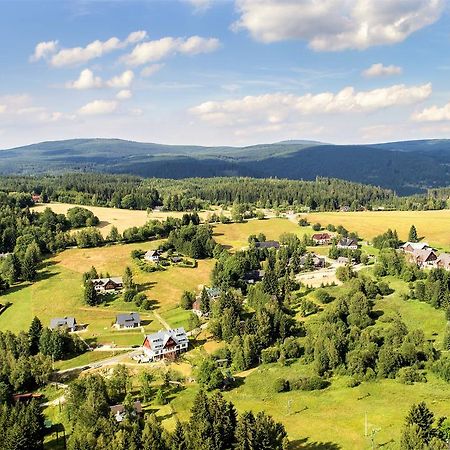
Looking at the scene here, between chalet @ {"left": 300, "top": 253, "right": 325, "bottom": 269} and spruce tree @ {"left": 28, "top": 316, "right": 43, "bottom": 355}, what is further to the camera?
chalet @ {"left": 300, "top": 253, "right": 325, "bottom": 269}

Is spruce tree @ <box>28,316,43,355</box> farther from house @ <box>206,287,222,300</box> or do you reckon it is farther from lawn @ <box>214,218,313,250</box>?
lawn @ <box>214,218,313,250</box>

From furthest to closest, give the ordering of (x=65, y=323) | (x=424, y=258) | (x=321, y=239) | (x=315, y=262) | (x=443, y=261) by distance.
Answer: (x=321, y=239) → (x=315, y=262) → (x=424, y=258) → (x=443, y=261) → (x=65, y=323)

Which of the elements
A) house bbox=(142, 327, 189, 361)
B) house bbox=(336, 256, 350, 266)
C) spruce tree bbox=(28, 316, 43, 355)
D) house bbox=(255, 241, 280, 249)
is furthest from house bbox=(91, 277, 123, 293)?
house bbox=(336, 256, 350, 266)

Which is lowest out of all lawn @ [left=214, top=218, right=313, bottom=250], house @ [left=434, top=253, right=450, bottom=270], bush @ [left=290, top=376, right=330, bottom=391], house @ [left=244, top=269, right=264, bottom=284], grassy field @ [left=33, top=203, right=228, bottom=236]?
bush @ [left=290, top=376, right=330, bottom=391]

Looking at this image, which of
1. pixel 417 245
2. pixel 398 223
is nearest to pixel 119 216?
pixel 398 223

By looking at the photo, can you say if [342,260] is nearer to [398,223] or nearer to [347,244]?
→ [347,244]

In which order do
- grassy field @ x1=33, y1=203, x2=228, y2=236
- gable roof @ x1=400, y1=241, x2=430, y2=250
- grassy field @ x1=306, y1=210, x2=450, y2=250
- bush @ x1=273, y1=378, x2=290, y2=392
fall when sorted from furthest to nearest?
1. grassy field @ x1=33, y1=203, x2=228, y2=236
2. grassy field @ x1=306, y1=210, x2=450, y2=250
3. gable roof @ x1=400, y1=241, x2=430, y2=250
4. bush @ x1=273, y1=378, x2=290, y2=392

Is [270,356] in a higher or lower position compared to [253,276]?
lower
